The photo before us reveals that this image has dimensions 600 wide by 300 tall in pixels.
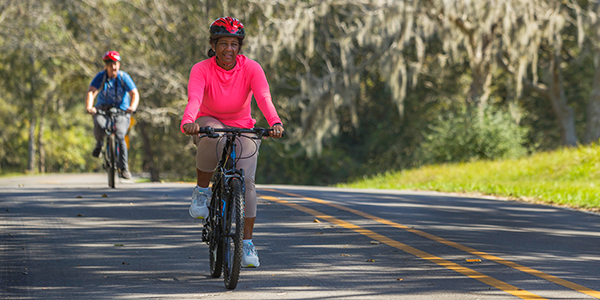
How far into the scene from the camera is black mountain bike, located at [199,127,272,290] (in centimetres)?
505

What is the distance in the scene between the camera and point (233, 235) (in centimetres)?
505

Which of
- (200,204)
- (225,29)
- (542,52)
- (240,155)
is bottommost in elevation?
(200,204)

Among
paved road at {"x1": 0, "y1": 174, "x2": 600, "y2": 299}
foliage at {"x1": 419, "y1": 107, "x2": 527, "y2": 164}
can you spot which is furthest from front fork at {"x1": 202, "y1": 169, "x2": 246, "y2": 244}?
foliage at {"x1": 419, "y1": 107, "x2": 527, "y2": 164}

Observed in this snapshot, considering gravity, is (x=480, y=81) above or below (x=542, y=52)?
below

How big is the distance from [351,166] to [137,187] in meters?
18.5

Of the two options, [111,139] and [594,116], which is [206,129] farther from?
[594,116]

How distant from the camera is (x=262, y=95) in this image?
5516mm

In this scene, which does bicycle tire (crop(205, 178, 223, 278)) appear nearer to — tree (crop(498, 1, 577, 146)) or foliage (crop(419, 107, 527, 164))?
foliage (crop(419, 107, 527, 164))

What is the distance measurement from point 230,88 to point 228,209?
38.4 inches

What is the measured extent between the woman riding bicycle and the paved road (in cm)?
75

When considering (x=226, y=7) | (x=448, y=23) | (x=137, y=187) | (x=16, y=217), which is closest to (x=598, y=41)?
(x=448, y=23)

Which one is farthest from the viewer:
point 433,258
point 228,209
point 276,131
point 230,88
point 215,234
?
point 433,258

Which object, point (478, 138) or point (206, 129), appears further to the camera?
point (478, 138)

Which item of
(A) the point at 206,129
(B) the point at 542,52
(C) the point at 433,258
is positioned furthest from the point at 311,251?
(B) the point at 542,52
